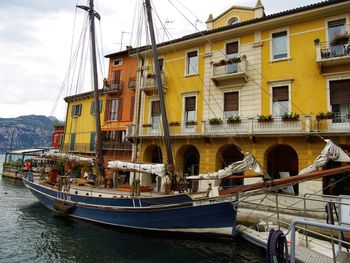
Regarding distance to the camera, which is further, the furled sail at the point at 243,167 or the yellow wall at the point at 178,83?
the yellow wall at the point at 178,83

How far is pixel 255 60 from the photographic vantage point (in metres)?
17.8

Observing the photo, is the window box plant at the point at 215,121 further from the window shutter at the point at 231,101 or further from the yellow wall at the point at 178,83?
the yellow wall at the point at 178,83

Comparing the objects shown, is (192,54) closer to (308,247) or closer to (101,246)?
(101,246)

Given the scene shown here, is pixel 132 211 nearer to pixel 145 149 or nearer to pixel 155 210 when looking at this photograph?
pixel 155 210

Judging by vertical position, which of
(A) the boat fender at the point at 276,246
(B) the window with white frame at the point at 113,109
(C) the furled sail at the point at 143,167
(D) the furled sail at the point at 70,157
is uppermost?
(B) the window with white frame at the point at 113,109

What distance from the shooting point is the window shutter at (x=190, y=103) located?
65.7 feet

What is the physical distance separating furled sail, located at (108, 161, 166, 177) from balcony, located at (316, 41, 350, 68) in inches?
425

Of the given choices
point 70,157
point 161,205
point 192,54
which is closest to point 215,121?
point 192,54

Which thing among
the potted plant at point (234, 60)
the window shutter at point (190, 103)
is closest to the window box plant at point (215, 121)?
the window shutter at point (190, 103)

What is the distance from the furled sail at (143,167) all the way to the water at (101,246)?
2918mm

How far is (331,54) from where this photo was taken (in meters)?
14.8

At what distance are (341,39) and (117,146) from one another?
20.5 m

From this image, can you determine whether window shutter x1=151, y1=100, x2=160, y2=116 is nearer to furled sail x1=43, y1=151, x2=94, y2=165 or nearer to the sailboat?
furled sail x1=43, y1=151, x2=94, y2=165

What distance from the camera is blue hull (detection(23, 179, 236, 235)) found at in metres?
10.8
